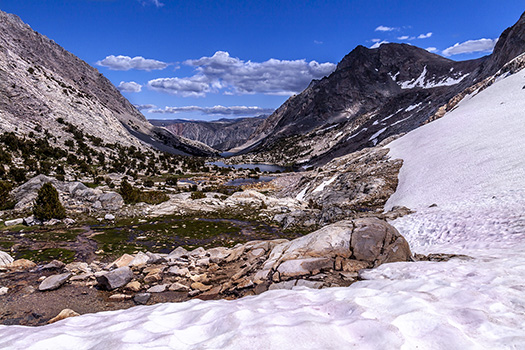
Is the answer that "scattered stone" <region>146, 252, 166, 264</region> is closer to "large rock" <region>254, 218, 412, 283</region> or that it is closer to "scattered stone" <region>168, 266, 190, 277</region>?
"scattered stone" <region>168, 266, 190, 277</region>

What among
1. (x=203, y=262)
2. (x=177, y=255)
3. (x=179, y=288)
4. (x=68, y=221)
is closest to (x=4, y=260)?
(x=177, y=255)

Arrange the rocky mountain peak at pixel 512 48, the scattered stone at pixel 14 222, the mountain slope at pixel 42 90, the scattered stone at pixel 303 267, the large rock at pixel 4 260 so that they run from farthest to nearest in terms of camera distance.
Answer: the rocky mountain peak at pixel 512 48 < the mountain slope at pixel 42 90 < the scattered stone at pixel 14 222 < the large rock at pixel 4 260 < the scattered stone at pixel 303 267

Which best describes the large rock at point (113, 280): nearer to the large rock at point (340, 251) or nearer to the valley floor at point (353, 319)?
the valley floor at point (353, 319)

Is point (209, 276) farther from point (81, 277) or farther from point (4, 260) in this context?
point (4, 260)

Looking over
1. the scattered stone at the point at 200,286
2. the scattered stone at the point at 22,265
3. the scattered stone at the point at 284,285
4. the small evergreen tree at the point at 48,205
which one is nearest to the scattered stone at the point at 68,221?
the small evergreen tree at the point at 48,205

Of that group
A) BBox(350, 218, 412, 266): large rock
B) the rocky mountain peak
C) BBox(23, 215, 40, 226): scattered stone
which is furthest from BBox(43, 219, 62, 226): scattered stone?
the rocky mountain peak

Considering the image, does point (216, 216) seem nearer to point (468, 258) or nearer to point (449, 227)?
point (449, 227)
